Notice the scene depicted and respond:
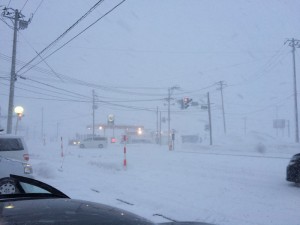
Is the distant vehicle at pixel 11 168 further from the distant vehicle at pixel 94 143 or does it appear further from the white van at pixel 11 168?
the distant vehicle at pixel 94 143

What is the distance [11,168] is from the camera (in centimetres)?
1055

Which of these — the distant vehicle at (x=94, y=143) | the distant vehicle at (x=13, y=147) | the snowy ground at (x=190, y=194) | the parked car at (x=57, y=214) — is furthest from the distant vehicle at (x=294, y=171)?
the distant vehicle at (x=94, y=143)

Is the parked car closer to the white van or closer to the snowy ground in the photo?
the snowy ground

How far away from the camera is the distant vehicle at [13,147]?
43.0ft

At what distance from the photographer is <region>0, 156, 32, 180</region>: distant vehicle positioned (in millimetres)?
10170

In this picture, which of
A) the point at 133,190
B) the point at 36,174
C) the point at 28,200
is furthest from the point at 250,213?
the point at 36,174

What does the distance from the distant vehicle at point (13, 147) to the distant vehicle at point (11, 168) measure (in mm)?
1964

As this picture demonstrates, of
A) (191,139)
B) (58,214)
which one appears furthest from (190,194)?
(191,139)

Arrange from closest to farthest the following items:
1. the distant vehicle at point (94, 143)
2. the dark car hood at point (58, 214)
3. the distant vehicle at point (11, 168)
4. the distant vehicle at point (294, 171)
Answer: the dark car hood at point (58, 214), the distant vehicle at point (11, 168), the distant vehicle at point (294, 171), the distant vehicle at point (94, 143)

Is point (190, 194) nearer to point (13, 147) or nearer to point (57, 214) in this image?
point (13, 147)

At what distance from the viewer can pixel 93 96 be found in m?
78.4

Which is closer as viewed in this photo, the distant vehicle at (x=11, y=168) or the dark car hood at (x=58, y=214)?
the dark car hood at (x=58, y=214)

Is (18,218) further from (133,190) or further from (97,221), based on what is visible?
(133,190)

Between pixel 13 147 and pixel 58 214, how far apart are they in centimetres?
1127
